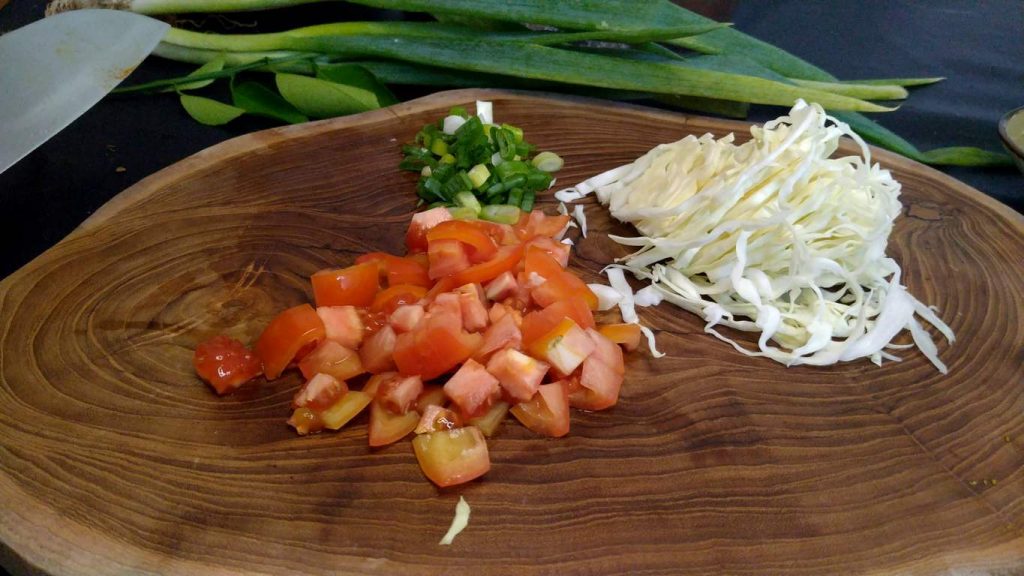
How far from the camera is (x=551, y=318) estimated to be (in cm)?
151

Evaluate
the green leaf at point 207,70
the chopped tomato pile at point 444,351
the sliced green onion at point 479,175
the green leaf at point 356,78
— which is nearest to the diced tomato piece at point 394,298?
the chopped tomato pile at point 444,351

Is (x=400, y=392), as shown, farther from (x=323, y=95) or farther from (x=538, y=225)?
(x=323, y=95)

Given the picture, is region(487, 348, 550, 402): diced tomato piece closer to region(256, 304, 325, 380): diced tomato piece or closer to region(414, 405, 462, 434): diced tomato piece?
region(414, 405, 462, 434): diced tomato piece

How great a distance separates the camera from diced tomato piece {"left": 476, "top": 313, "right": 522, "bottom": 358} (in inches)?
58.5

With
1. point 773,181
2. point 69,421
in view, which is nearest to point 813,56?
point 773,181

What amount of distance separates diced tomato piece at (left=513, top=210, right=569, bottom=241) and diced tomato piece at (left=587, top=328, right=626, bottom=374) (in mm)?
369

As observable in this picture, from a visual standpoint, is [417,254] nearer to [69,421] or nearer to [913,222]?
[69,421]

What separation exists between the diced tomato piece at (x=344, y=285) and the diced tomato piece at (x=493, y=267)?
0.19 m

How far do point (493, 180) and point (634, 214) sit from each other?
38cm

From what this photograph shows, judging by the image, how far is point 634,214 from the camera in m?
1.90

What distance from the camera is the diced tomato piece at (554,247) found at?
174cm

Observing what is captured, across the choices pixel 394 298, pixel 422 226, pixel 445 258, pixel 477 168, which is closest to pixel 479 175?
pixel 477 168

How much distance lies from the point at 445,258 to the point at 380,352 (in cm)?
26

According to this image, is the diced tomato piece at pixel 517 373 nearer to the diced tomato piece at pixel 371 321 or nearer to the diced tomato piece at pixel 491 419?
the diced tomato piece at pixel 491 419
